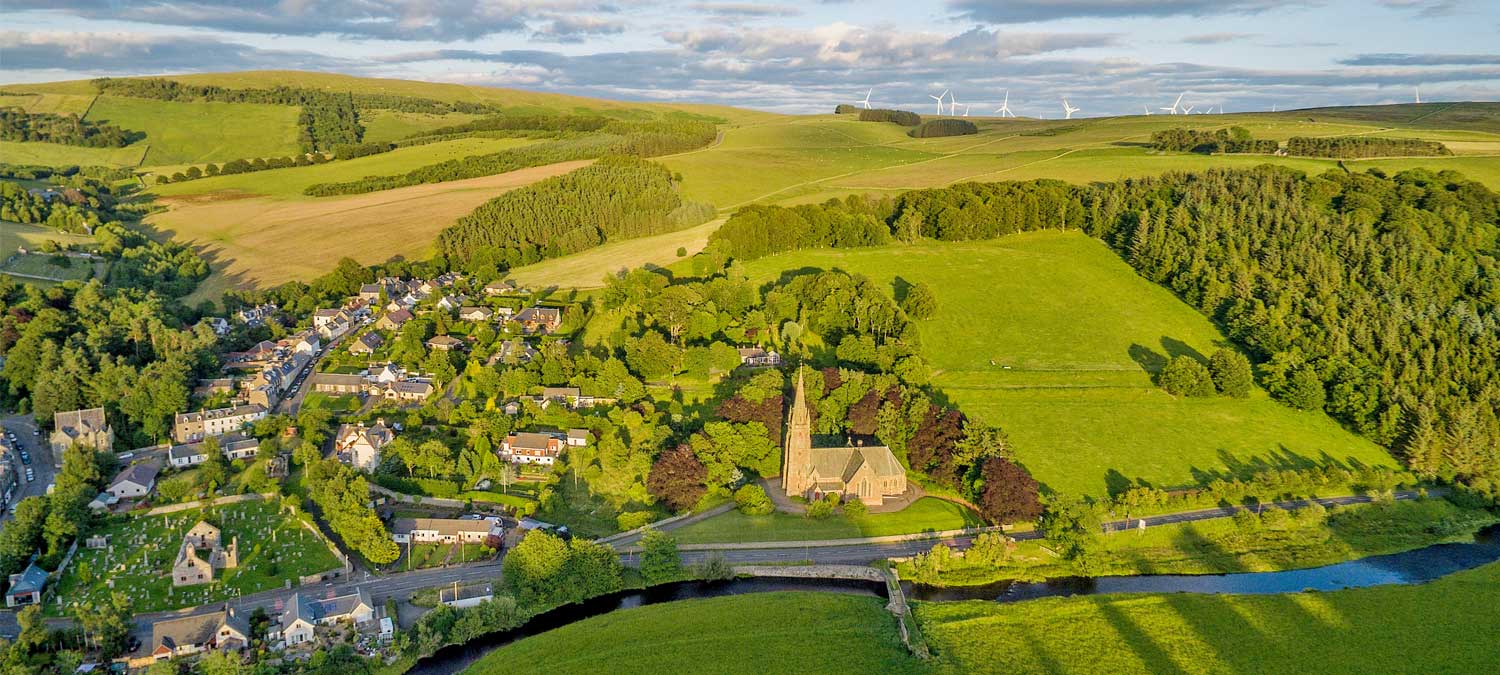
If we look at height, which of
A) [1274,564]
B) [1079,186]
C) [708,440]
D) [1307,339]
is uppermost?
[1079,186]

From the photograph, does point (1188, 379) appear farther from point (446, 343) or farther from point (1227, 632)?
point (446, 343)

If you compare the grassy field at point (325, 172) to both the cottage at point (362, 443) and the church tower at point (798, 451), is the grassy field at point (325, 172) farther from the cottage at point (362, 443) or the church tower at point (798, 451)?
the church tower at point (798, 451)

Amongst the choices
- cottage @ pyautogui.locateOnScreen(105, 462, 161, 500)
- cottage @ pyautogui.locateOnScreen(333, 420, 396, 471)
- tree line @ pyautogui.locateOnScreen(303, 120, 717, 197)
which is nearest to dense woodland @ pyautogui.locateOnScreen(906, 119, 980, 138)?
tree line @ pyautogui.locateOnScreen(303, 120, 717, 197)

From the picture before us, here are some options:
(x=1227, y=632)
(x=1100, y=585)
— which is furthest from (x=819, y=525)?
(x=1227, y=632)

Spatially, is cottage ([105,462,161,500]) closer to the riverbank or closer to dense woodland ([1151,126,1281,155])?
the riverbank

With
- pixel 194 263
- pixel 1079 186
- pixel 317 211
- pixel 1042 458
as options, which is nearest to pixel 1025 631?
pixel 1042 458

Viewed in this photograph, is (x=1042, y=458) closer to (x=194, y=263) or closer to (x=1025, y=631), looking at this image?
(x=1025, y=631)

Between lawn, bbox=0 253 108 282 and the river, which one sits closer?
the river
